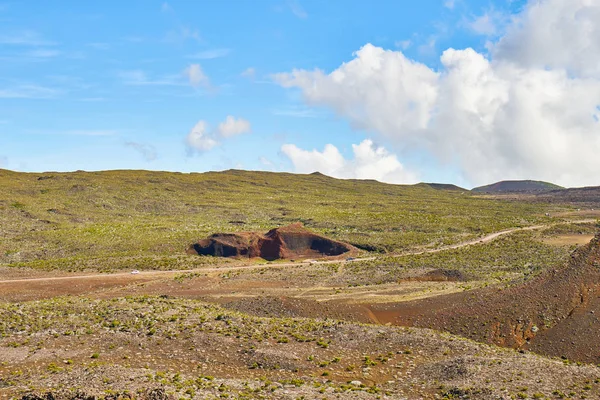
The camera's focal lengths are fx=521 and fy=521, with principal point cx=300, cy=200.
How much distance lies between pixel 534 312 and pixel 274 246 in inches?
1861

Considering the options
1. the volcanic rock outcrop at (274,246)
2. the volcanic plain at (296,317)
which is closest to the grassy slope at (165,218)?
the volcanic plain at (296,317)

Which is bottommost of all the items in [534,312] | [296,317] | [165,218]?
[296,317]

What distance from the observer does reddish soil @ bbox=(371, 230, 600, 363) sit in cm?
3425

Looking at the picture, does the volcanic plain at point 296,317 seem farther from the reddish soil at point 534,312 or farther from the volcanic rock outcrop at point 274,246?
the volcanic rock outcrop at point 274,246

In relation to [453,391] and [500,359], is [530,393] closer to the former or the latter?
[453,391]

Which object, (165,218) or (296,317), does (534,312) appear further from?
(165,218)

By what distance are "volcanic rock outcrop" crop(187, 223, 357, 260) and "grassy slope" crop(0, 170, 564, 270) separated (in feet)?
17.1

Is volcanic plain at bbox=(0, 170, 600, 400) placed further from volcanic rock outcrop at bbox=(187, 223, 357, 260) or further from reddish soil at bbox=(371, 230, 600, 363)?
volcanic rock outcrop at bbox=(187, 223, 357, 260)

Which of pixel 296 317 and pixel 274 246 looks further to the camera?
pixel 274 246

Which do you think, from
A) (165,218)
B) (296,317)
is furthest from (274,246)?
(165,218)

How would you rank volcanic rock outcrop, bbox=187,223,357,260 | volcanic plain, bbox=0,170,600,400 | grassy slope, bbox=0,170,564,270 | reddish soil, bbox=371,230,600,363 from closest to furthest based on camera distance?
volcanic plain, bbox=0,170,600,400 < reddish soil, bbox=371,230,600,363 < volcanic rock outcrop, bbox=187,223,357,260 < grassy slope, bbox=0,170,564,270

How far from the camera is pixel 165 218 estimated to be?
399 ft

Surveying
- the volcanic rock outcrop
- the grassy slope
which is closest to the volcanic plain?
the volcanic rock outcrop

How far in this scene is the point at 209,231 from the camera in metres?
99.9
